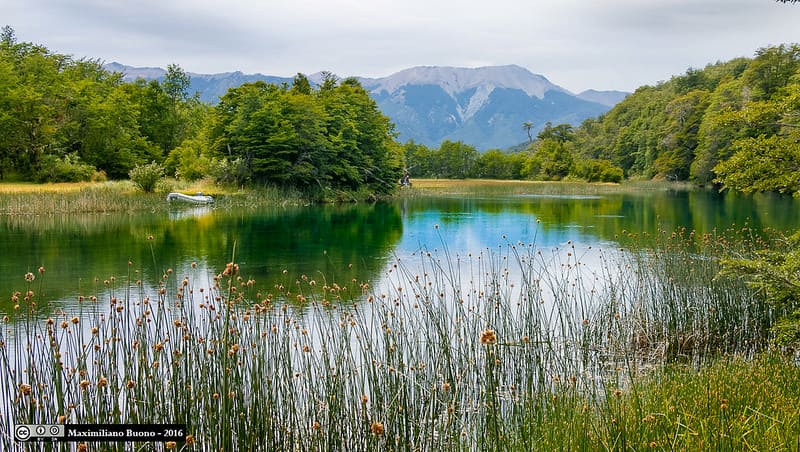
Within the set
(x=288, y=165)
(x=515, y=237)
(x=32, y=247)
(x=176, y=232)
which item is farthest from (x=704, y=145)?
(x=32, y=247)

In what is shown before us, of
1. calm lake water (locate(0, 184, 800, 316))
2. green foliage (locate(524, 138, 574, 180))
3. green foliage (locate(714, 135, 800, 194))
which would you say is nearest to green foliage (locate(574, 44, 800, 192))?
calm lake water (locate(0, 184, 800, 316))

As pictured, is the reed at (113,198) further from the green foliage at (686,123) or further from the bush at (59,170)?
the green foliage at (686,123)

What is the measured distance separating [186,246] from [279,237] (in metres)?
2.99

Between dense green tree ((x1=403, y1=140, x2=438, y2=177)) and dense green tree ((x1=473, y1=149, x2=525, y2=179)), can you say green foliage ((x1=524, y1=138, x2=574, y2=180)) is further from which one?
dense green tree ((x1=403, y1=140, x2=438, y2=177))

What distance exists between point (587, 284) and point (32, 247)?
12.0m

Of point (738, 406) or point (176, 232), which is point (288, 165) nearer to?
point (176, 232)

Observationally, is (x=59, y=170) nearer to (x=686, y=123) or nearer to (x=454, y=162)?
(x=454, y=162)

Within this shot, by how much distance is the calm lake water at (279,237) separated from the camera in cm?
1174

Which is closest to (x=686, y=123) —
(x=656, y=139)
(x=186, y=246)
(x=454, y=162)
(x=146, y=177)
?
(x=656, y=139)

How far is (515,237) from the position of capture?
17.7 m

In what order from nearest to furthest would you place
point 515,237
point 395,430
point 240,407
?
point 240,407 < point 395,430 < point 515,237

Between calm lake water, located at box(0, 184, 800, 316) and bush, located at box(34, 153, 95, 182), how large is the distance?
35.4ft

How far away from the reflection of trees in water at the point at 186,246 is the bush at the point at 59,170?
11986 millimetres

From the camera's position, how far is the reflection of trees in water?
11.7 meters
